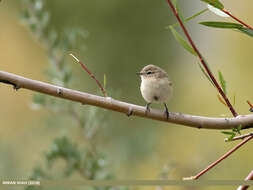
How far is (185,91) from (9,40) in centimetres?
193

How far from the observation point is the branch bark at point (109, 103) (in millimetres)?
541

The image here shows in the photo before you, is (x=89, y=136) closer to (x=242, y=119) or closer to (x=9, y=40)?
(x=242, y=119)

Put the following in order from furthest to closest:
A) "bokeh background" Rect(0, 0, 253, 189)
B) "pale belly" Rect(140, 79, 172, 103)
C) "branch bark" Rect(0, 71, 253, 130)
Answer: "bokeh background" Rect(0, 0, 253, 189) → "pale belly" Rect(140, 79, 172, 103) → "branch bark" Rect(0, 71, 253, 130)

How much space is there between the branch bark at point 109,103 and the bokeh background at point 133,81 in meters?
0.73

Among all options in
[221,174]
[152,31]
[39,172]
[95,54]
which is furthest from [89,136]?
[152,31]

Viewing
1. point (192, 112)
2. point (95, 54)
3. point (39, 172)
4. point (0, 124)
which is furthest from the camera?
point (95, 54)

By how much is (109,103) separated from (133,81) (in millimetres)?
3477

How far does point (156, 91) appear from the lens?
133 cm

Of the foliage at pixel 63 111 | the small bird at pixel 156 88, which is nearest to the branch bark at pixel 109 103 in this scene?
the small bird at pixel 156 88

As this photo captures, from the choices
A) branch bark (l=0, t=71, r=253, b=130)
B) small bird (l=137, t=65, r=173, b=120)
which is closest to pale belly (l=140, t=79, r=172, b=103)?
small bird (l=137, t=65, r=173, b=120)

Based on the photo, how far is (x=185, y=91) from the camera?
3459 millimetres

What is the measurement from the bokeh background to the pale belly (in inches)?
7.9

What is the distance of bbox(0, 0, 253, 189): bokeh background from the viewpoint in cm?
198

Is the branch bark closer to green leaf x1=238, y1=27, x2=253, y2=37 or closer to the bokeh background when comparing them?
green leaf x1=238, y1=27, x2=253, y2=37
